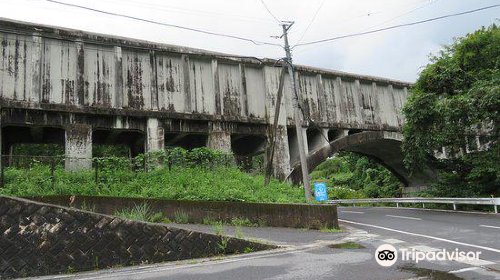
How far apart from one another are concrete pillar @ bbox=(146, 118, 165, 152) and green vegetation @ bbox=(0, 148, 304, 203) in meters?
1.04

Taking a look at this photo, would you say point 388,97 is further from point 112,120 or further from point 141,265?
point 141,265

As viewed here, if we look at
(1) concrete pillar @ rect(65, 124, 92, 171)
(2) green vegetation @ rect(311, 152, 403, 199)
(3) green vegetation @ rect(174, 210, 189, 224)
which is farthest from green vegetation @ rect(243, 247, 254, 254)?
(2) green vegetation @ rect(311, 152, 403, 199)

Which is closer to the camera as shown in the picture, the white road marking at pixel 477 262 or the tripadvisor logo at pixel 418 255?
the white road marking at pixel 477 262

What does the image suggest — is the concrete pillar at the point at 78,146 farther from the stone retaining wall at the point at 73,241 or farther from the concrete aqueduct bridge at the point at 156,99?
Answer: the stone retaining wall at the point at 73,241

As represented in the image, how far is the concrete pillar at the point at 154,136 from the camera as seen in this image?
1789 cm

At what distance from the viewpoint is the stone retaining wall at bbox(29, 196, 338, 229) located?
41.4 feet

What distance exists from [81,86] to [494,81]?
1926cm

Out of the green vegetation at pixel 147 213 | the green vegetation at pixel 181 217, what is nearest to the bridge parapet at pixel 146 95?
the green vegetation at pixel 147 213

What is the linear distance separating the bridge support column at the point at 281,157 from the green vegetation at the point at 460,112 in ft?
23.0

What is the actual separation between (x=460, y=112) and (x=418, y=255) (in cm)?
1404

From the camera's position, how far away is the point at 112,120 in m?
17.4

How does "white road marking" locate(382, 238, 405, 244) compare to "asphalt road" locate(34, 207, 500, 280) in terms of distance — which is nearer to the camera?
"asphalt road" locate(34, 207, 500, 280)

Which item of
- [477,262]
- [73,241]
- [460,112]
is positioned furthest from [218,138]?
[477,262]

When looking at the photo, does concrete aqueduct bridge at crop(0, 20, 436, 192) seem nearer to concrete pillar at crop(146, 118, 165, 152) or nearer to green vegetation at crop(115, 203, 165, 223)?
concrete pillar at crop(146, 118, 165, 152)
